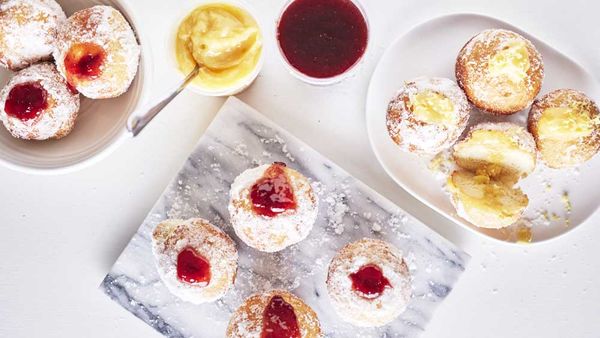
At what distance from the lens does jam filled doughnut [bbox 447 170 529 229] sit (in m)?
1.85

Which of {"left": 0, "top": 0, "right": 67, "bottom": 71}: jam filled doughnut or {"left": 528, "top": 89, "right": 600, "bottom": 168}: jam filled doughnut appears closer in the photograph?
{"left": 0, "top": 0, "right": 67, "bottom": 71}: jam filled doughnut

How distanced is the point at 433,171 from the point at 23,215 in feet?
3.97

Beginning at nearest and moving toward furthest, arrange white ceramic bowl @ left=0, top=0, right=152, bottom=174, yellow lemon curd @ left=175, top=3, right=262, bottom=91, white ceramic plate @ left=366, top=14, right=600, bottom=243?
white ceramic bowl @ left=0, top=0, right=152, bottom=174, yellow lemon curd @ left=175, top=3, right=262, bottom=91, white ceramic plate @ left=366, top=14, right=600, bottom=243

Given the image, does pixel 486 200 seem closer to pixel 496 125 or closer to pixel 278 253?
pixel 496 125

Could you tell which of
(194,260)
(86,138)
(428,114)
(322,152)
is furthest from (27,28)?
(428,114)

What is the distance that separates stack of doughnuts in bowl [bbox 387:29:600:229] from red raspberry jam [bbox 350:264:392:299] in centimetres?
29

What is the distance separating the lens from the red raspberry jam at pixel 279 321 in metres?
1.79

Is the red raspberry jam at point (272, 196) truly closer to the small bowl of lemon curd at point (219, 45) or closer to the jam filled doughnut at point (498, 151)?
the small bowl of lemon curd at point (219, 45)

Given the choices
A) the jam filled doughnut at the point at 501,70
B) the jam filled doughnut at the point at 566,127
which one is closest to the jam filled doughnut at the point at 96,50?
the jam filled doughnut at the point at 501,70

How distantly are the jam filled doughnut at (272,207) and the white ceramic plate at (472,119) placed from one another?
303mm

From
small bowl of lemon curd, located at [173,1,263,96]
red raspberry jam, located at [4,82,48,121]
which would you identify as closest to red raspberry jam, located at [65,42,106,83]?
red raspberry jam, located at [4,82,48,121]

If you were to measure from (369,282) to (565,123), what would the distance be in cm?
65

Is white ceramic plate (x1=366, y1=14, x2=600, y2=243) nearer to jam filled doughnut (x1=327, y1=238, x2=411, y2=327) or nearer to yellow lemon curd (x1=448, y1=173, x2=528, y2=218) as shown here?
yellow lemon curd (x1=448, y1=173, x2=528, y2=218)

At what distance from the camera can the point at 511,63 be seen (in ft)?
5.91
